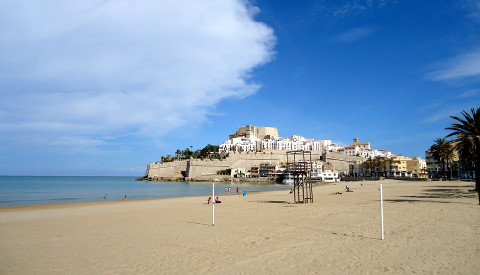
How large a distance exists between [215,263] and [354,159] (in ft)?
400

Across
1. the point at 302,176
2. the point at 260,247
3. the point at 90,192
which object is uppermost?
the point at 302,176

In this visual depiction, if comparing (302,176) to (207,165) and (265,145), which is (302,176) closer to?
(207,165)

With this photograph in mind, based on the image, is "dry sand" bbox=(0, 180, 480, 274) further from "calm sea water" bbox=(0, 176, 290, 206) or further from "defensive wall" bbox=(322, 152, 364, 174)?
"defensive wall" bbox=(322, 152, 364, 174)

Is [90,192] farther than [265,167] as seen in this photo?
Answer: No

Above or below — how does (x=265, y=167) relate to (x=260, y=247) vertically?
above

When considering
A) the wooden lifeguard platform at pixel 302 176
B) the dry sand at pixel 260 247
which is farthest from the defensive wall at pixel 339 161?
the dry sand at pixel 260 247

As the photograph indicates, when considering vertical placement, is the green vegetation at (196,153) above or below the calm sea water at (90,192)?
above

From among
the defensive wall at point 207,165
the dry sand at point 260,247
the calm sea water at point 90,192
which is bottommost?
the calm sea water at point 90,192

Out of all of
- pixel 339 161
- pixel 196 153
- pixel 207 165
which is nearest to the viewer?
pixel 207 165

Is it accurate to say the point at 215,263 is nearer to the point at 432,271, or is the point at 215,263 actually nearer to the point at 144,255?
the point at 144,255

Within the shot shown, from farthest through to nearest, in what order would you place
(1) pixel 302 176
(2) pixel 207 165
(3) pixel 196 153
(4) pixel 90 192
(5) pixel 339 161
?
(3) pixel 196 153, (5) pixel 339 161, (2) pixel 207 165, (4) pixel 90 192, (1) pixel 302 176

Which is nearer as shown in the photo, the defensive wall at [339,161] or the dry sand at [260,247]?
the dry sand at [260,247]

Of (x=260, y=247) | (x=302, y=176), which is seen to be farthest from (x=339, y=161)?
(x=260, y=247)

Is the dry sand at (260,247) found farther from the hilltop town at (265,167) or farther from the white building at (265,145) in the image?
the white building at (265,145)
